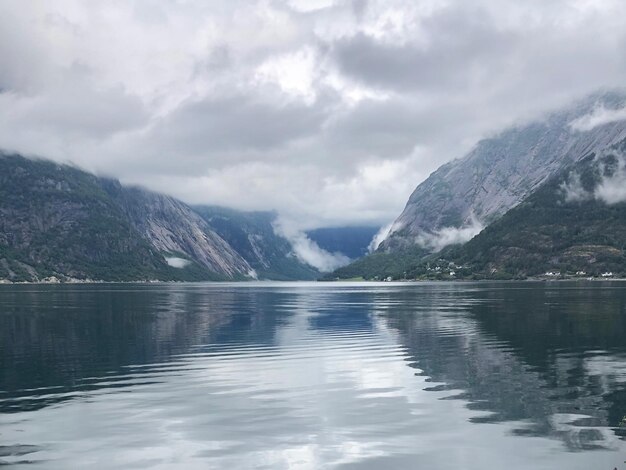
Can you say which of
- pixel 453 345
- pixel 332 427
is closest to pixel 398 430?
pixel 332 427

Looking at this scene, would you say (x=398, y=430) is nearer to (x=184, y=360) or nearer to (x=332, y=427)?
(x=332, y=427)

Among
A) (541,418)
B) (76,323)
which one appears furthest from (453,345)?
(76,323)

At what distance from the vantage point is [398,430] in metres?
39.8

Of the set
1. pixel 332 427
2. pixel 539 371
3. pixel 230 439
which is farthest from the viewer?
pixel 539 371

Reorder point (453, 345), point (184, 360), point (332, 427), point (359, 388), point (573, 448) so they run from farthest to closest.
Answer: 1. point (453, 345)
2. point (184, 360)
3. point (359, 388)
4. point (332, 427)
5. point (573, 448)

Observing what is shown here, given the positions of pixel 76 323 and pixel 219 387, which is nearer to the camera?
pixel 219 387

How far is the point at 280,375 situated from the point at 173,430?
22.1 metres

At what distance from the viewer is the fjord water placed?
114 ft

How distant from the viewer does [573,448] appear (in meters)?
35.1

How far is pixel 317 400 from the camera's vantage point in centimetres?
4959

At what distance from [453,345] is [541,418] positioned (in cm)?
4066

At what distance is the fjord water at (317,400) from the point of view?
114 feet

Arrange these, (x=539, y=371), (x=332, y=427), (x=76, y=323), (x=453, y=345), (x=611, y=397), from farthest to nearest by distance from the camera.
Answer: (x=76, y=323)
(x=453, y=345)
(x=539, y=371)
(x=611, y=397)
(x=332, y=427)

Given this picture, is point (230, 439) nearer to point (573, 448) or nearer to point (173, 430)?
point (173, 430)
